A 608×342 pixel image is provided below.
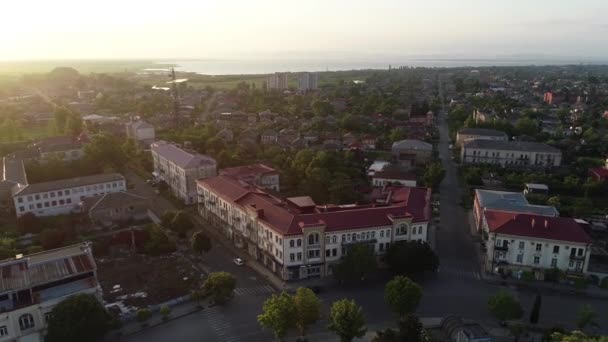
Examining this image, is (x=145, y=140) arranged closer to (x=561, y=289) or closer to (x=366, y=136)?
(x=366, y=136)

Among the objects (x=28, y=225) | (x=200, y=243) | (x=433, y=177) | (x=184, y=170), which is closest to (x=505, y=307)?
(x=200, y=243)

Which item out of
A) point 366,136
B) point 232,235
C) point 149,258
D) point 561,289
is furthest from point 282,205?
point 366,136

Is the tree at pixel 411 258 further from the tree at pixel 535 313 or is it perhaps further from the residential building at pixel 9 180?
the residential building at pixel 9 180

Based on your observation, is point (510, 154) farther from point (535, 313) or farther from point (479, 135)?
point (535, 313)

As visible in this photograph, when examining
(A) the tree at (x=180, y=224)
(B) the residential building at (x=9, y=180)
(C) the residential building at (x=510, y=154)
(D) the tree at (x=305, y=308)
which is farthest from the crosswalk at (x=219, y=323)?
(C) the residential building at (x=510, y=154)

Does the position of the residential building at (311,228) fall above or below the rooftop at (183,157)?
below

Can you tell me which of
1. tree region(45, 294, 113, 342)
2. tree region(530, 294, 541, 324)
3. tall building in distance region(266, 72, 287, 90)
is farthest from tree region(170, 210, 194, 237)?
tall building in distance region(266, 72, 287, 90)
